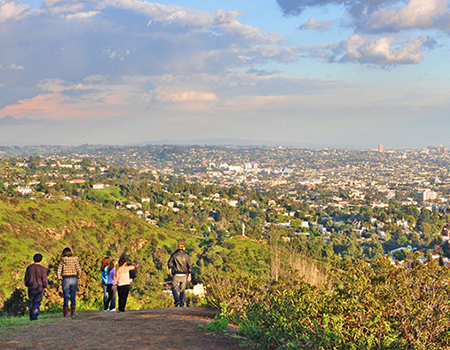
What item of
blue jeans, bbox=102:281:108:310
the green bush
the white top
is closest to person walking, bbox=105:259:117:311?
blue jeans, bbox=102:281:108:310

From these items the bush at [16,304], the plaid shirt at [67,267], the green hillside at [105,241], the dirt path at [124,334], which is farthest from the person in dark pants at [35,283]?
the green hillside at [105,241]

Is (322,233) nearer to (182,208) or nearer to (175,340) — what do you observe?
(182,208)

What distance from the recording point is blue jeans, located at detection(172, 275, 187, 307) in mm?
7277

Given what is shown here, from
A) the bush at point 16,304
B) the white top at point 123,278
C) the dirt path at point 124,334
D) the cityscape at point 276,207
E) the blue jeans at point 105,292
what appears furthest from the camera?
the cityscape at point 276,207

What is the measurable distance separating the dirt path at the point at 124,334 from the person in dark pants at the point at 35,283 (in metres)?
0.44

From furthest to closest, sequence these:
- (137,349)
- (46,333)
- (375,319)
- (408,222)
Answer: (408,222) → (46,333) → (137,349) → (375,319)

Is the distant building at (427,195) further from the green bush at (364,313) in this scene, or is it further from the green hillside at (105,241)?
the green bush at (364,313)

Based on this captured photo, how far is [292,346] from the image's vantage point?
12.2ft

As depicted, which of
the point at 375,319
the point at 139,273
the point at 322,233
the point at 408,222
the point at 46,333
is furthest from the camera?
the point at 408,222

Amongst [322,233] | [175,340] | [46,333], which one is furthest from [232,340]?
[322,233]

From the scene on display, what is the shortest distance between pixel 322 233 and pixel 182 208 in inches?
1053

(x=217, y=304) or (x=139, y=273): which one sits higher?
(x=217, y=304)

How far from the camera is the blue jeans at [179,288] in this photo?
7.28 metres

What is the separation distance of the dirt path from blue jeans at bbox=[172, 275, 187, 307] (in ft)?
4.04
